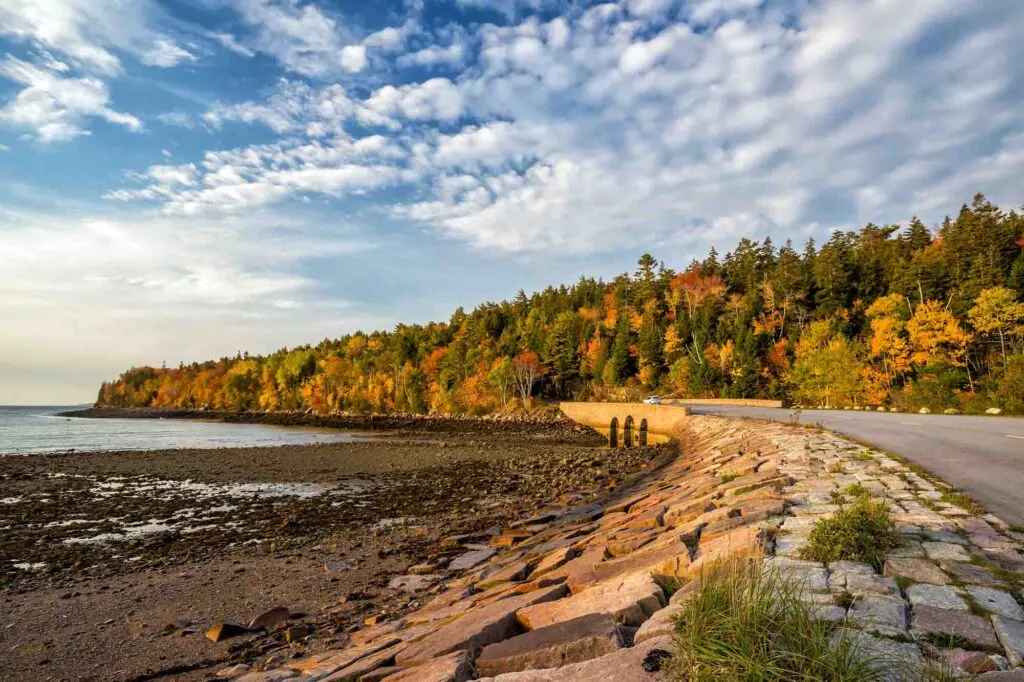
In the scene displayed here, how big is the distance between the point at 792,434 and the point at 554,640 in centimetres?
1387

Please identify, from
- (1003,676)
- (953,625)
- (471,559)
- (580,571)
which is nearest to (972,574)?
(953,625)

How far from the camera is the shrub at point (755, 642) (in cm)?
238

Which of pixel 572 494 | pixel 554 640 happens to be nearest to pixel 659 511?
pixel 554 640

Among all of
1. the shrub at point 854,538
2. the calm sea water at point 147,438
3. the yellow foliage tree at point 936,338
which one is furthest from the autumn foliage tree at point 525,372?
the shrub at point 854,538

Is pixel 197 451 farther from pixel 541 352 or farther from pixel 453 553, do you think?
pixel 541 352

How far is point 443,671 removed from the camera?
362 centimetres

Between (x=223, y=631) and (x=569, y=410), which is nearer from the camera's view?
(x=223, y=631)

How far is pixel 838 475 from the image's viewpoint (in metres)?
8.34

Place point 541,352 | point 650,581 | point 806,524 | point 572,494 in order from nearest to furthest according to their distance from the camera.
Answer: point 650,581
point 806,524
point 572,494
point 541,352

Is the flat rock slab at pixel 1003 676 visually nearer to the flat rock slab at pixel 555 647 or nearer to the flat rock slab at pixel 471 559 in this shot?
the flat rock slab at pixel 555 647

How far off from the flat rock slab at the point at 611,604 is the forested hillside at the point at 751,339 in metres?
28.9

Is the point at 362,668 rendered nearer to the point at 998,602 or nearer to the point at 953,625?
the point at 953,625

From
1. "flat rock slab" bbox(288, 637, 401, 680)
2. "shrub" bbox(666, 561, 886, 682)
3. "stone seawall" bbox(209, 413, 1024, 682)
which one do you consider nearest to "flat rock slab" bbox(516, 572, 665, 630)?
"stone seawall" bbox(209, 413, 1024, 682)

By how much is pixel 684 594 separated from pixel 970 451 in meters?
10.5
